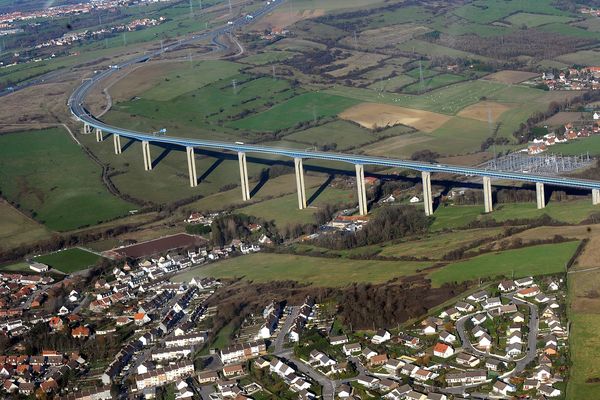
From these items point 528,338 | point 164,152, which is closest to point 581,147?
point 164,152

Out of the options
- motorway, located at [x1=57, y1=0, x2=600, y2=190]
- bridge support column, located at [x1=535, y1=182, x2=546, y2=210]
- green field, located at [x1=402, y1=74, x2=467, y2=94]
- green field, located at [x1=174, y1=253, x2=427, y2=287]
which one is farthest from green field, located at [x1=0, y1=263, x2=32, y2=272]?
green field, located at [x1=402, y1=74, x2=467, y2=94]

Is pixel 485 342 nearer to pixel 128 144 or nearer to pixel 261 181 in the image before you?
pixel 261 181

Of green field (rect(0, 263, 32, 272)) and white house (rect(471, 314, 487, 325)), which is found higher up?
white house (rect(471, 314, 487, 325))

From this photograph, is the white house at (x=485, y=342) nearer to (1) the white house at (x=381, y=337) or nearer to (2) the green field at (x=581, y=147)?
(1) the white house at (x=381, y=337)

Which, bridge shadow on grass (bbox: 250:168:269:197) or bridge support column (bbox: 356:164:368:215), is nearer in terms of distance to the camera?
bridge support column (bbox: 356:164:368:215)

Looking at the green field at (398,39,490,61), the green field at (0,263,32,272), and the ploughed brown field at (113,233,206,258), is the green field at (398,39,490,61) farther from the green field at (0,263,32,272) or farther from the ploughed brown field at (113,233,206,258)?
the green field at (0,263,32,272)
